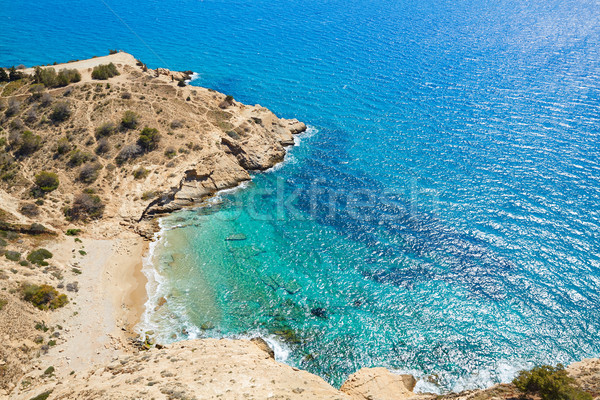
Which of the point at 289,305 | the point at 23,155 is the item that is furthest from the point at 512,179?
the point at 23,155

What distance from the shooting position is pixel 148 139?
200 feet

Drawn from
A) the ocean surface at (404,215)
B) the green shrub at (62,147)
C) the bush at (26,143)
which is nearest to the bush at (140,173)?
the ocean surface at (404,215)

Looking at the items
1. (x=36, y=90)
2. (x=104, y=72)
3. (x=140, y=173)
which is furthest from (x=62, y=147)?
(x=104, y=72)

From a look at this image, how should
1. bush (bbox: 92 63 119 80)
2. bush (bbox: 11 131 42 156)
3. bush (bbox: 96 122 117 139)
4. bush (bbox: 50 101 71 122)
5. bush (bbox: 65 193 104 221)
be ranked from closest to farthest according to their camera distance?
1. bush (bbox: 65 193 104 221)
2. bush (bbox: 11 131 42 156)
3. bush (bbox: 96 122 117 139)
4. bush (bbox: 50 101 71 122)
5. bush (bbox: 92 63 119 80)

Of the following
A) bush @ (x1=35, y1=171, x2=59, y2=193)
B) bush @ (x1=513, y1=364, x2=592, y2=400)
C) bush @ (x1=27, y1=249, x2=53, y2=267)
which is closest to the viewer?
bush @ (x1=513, y1=364, x2=592, y2=400)

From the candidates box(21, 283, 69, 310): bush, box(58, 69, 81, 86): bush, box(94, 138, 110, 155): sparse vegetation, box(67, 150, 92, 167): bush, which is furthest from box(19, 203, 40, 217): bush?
box(58, 69, 81, 86): bush

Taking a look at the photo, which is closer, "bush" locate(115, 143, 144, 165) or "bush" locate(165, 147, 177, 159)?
"bush" locate(115, 143, 144, 165)

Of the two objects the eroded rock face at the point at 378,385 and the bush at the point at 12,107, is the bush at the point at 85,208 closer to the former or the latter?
the bush at the point at 12,107

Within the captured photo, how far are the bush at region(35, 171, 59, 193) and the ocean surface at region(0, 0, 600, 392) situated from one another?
58.1ft

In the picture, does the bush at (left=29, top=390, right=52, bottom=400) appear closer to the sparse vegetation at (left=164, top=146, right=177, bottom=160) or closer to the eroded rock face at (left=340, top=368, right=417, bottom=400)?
the eroded rock face at (left=340, top=368, right=417, bottom=400)

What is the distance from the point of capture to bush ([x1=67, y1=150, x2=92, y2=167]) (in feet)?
187

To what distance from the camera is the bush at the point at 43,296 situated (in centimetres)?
3844

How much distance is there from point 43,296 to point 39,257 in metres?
6.82

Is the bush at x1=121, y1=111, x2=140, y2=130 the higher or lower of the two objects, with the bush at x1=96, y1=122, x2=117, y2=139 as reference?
higher
